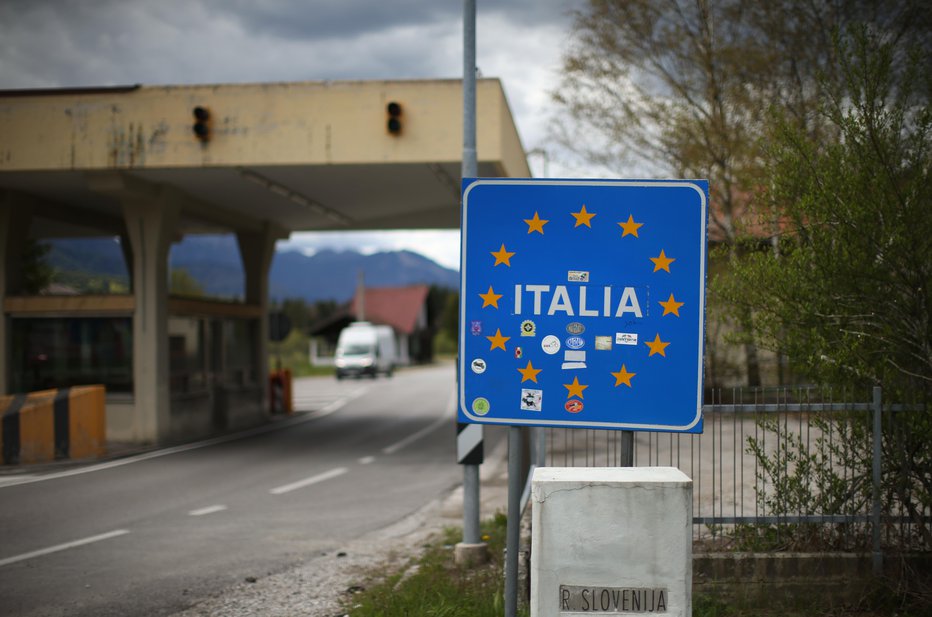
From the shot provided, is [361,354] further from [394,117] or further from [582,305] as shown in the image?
[582,305]

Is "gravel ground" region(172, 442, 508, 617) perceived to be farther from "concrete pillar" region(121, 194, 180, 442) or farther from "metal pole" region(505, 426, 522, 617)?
"concrete pillar" region(121, 194, 180, 442)

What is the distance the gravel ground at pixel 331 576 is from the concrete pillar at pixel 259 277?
14.1 metres

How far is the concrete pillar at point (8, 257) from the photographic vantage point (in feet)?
56.8

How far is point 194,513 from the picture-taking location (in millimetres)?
10023

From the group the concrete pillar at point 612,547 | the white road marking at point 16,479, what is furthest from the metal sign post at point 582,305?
the white road marking at point 16,479

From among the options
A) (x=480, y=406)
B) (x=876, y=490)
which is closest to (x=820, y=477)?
(x=876, y=490)

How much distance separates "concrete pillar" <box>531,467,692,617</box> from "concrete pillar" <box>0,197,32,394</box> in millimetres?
16408

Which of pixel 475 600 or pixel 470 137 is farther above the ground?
pixel 470 137

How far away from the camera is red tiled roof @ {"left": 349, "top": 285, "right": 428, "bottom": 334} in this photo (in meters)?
76.9

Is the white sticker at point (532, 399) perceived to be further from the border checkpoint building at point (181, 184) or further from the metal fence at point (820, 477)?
the border checkpoint building at point (181, 184)

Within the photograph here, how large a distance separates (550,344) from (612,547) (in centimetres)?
98

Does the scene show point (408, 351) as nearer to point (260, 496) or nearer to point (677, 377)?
point (260, 496)

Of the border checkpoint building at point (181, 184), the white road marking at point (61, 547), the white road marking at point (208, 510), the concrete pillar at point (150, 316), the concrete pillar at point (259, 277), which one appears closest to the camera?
the white road marking at point (61, 547)

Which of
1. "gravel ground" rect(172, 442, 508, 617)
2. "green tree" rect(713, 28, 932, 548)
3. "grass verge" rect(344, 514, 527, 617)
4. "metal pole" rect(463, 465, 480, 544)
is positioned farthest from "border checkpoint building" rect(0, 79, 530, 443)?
"green tree" rect(713, 28, 932, 548)
